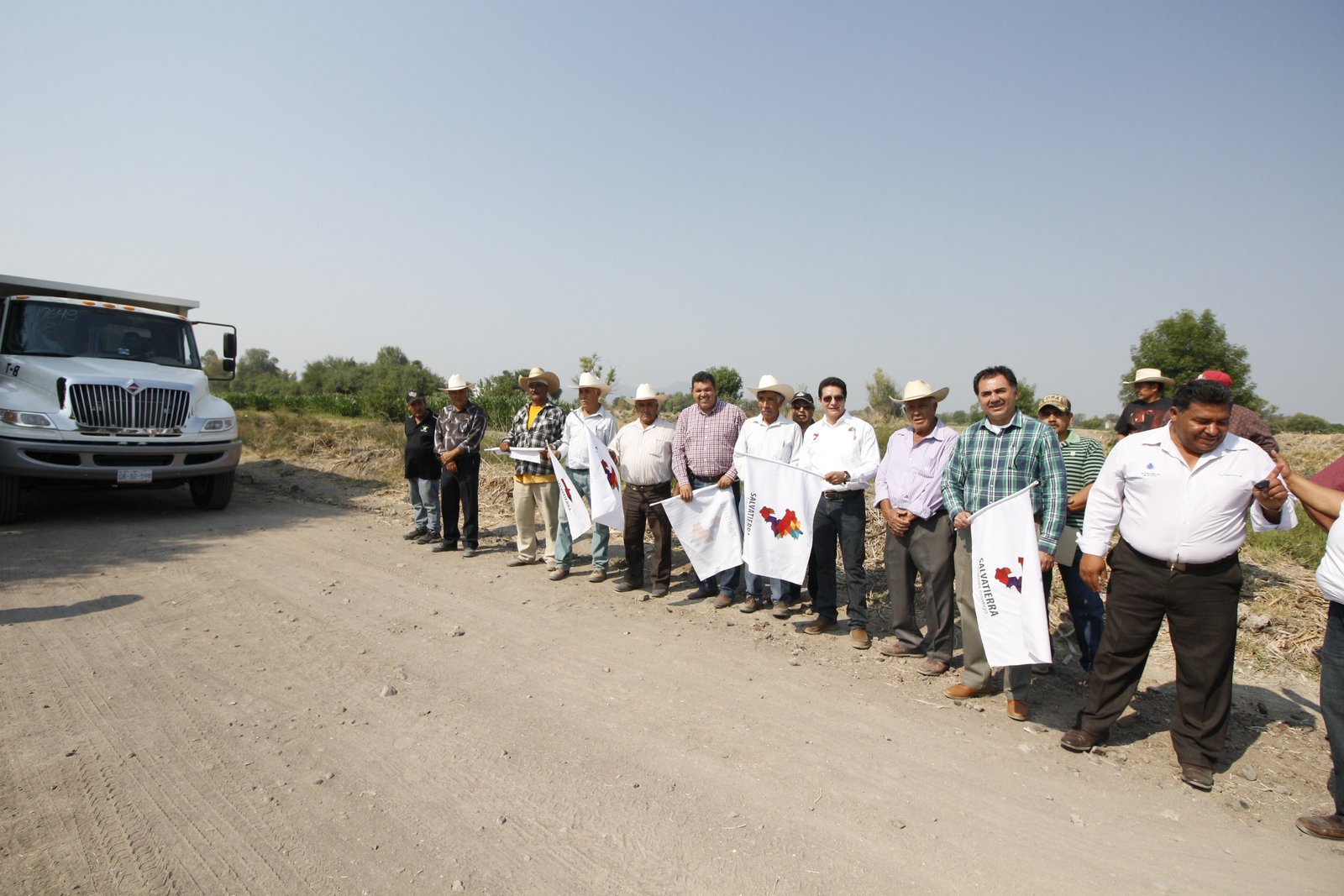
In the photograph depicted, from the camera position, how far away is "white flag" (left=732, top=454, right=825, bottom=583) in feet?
18.8

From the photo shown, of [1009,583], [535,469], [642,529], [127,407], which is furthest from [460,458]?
[1009,583]

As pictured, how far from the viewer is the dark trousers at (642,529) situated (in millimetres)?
6730

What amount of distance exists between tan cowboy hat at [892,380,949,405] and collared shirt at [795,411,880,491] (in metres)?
0.44

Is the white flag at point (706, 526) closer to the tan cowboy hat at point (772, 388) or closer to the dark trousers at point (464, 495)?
the tan cowboy hat at point (772, 388)

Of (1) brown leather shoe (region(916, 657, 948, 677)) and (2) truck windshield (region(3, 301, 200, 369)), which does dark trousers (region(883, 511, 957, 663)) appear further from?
(2) truck windshield (region(3, 301, 200, 369))

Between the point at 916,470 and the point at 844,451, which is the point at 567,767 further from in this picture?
the point at 844,451

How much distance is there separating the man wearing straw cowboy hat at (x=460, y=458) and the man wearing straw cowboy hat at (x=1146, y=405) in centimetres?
642

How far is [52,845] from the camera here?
2857 millimetres

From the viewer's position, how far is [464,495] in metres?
7.95

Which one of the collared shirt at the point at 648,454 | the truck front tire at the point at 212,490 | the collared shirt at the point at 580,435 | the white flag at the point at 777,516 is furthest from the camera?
the truck front tire at the point at 212,490

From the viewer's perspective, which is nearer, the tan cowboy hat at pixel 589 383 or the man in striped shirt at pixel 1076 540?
the man in striped shirt at pixel 1076 540

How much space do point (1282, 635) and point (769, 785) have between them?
176 inches

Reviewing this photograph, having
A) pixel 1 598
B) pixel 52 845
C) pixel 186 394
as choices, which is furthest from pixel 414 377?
pixel 52 845

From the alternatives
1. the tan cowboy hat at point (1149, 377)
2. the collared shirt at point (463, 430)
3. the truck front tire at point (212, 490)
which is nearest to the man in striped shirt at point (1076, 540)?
the tan cowboy hat at point (1149, 377)
